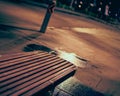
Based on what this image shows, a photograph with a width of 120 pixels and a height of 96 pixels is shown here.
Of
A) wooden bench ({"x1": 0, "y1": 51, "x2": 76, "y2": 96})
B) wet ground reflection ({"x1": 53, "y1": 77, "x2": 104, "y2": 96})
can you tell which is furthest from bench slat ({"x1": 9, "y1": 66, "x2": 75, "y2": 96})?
wet ground reflection ({"x1": 53, "y1": 77, "x2": 104, "y2": 96})

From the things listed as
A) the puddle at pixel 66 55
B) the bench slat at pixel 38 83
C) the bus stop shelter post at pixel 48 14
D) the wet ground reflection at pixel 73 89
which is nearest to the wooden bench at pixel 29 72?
the bench slat at pixel 38 83

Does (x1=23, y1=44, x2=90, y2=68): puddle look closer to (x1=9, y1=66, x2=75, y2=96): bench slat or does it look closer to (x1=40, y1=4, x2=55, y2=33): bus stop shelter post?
(x1=40, y1=4, x2=55, y2=33): bus stop shelter post

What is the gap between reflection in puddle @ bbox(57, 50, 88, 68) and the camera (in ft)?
25.5

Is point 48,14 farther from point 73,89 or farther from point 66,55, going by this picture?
point 73,89

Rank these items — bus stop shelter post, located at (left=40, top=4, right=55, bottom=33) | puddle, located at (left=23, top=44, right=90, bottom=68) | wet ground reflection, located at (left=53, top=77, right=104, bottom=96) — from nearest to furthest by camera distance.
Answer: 1. wet ground reflection, located at (left=53, top=77, right=104, bottom=96)
2. puddle, located at (left=23, top=44, right=90, bottom=68)
3. bus stop shelter post, located at (left=40, top=4, right=55, bottom=33)

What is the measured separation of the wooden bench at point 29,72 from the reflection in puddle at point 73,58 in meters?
2.73

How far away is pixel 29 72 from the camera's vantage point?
3.85 m

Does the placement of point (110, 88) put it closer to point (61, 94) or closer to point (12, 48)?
point (61, 94)

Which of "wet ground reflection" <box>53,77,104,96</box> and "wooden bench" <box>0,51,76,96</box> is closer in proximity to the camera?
"wooden bench" <box>0,51,76,96</box>

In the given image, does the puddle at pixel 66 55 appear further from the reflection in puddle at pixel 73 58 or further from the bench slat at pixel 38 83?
the bench slat at pixel 38 83

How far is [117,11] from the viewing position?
36281 millimetres

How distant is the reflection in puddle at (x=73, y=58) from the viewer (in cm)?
776

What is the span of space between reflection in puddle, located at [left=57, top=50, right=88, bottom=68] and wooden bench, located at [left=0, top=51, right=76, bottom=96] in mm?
2728

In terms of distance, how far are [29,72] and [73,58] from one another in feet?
14.6
